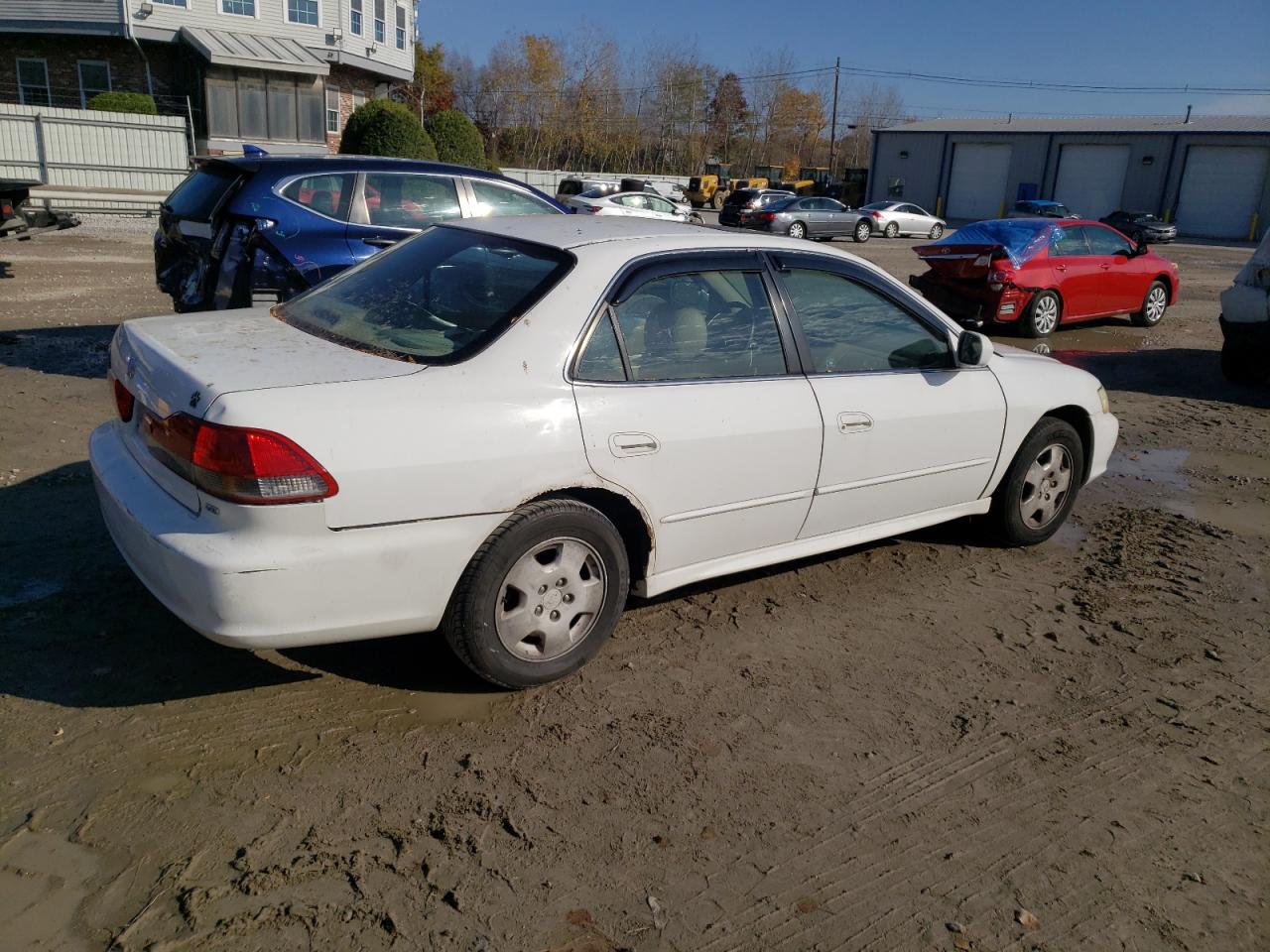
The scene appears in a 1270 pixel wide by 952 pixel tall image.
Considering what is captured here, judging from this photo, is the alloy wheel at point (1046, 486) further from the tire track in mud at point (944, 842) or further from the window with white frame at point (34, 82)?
the window with white frame at point (34, 82)

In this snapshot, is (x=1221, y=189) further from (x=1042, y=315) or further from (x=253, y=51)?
(x=1042, y=315)

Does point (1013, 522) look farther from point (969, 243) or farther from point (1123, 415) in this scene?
point (969, 243)

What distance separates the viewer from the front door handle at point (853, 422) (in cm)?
427

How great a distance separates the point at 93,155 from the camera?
A: 24.1 m

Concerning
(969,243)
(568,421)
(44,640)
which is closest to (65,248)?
(969,243)

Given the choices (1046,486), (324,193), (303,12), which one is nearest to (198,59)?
(303,12)

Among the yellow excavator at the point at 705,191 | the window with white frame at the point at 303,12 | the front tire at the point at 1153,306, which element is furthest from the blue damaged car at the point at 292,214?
the yellow excavator at the point at 705,191

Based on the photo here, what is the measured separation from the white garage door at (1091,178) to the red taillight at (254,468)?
54.4 meters

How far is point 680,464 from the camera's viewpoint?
380 centimetres

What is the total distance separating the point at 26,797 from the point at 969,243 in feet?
40.6

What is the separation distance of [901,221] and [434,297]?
114 feet

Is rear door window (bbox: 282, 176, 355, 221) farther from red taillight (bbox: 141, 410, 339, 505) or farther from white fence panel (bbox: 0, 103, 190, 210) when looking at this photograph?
white fence panel (bbox: 0, 103, 190, 210)

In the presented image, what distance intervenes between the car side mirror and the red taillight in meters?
2.99

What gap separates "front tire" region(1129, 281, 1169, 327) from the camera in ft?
49.0
